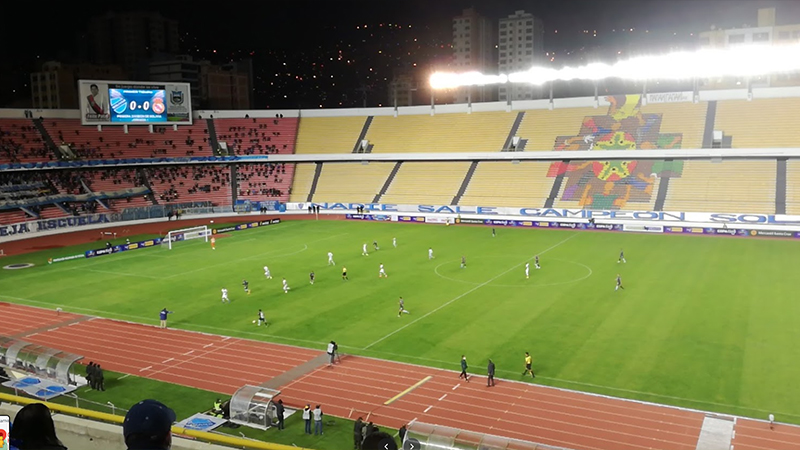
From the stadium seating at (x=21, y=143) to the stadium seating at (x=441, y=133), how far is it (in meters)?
37.6

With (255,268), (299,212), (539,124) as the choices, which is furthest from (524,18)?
(255,268)

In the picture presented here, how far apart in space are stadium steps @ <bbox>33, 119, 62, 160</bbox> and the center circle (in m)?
49.0

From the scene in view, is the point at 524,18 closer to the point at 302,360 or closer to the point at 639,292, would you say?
the point at 639,292

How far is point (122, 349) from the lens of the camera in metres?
28.9

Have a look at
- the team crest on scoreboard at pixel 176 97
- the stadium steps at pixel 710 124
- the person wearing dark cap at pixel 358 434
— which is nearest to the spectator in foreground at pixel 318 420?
the person wearing dark cap at pixel 358 434

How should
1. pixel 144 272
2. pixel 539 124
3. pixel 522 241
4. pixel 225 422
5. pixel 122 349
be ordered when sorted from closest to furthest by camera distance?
pixel 225 422 → pixel 122 349 → pixel 144 272 → pixel 522 241 → pixel 539 124

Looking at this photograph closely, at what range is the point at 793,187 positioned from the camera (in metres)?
58.6

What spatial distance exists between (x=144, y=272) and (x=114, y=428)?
40.6 m

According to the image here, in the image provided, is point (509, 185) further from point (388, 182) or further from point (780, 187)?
point (780, 187)

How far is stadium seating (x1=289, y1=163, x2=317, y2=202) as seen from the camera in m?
79.7

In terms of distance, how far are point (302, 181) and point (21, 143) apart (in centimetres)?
3096

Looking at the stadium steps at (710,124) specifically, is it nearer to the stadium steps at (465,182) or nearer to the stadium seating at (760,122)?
the stadium seating at (760,122)

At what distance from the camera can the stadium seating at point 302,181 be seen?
261ft

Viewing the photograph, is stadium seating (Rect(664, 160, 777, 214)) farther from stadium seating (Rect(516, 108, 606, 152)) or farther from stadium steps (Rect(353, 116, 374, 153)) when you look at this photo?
stadium steps (Rect(353, 116, 374, 153))
